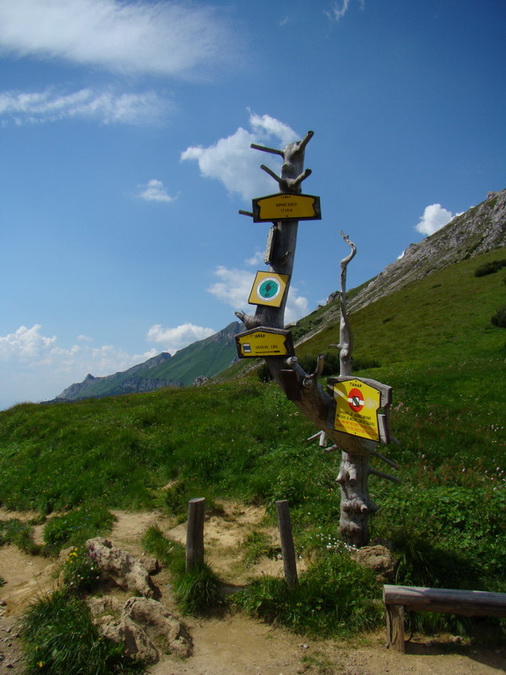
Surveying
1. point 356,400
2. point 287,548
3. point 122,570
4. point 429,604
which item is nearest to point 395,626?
point 429,604

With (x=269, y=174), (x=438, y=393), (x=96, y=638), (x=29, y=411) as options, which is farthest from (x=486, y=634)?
(x=29, y=411)

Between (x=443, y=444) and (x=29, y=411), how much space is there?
2218 centimetres

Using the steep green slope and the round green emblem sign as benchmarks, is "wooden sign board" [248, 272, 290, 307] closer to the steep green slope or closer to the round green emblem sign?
the round green emblem sign

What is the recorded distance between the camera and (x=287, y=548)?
778 cm

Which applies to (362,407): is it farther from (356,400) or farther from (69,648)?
(69,648)

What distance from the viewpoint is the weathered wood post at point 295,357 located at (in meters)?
7.84

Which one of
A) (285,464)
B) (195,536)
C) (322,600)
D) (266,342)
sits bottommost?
(322,600)

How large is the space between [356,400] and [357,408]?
15cm

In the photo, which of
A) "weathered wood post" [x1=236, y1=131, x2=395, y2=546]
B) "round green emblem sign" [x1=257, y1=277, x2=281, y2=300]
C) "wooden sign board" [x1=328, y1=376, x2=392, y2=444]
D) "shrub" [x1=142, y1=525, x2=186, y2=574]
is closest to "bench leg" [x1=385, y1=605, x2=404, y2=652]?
"weathered wood post" [x1=236, y1=131, x2=395, y2=546]

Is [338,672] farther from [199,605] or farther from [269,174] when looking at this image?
[269,174]

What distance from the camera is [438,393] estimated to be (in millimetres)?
19672

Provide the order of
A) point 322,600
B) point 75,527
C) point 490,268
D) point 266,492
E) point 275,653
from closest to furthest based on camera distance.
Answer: point 275,653 → point 322,600 → point 75,527 → point 266,492 → point 490,268

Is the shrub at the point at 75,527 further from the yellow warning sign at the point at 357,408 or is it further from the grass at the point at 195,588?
the yellow warning sign at the point at 357,408

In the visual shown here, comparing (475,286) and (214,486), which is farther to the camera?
(475,286)
